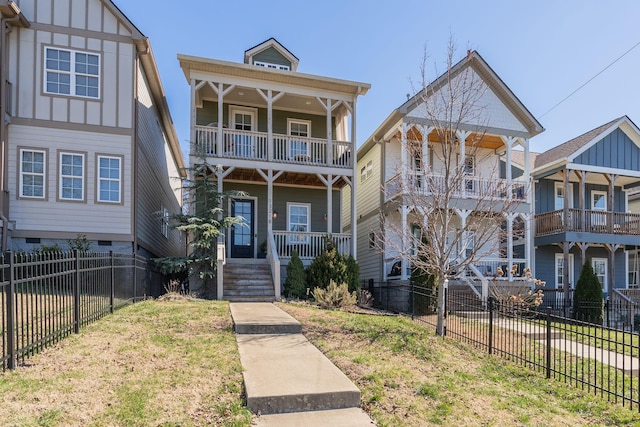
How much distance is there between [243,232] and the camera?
16.5 m

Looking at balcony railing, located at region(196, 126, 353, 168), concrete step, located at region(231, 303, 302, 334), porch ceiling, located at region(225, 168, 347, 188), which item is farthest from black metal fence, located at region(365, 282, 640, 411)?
balcony railing, located at region(196, 126, 353, 168)

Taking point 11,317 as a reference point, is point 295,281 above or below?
below

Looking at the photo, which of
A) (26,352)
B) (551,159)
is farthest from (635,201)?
(26,352)

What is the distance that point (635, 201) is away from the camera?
24234 mm

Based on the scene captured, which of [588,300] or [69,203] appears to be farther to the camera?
[588,300]

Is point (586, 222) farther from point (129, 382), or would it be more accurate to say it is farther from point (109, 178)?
point (129, 382)

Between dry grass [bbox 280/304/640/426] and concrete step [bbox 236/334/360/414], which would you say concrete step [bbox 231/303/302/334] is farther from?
concrete step [bbox 236/334/360/414]

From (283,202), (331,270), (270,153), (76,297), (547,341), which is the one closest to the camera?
(547,341)

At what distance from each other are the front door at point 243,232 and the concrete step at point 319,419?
12314 millimetres

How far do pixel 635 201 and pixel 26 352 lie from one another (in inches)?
1155

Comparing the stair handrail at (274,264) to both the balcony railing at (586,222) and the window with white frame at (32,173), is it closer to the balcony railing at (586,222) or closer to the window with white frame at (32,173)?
the window with white frame at (32,173)

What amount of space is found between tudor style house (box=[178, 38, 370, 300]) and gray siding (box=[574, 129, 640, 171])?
10.9 m

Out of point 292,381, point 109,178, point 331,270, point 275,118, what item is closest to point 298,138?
point 275,118

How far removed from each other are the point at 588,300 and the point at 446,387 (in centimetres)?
1318
